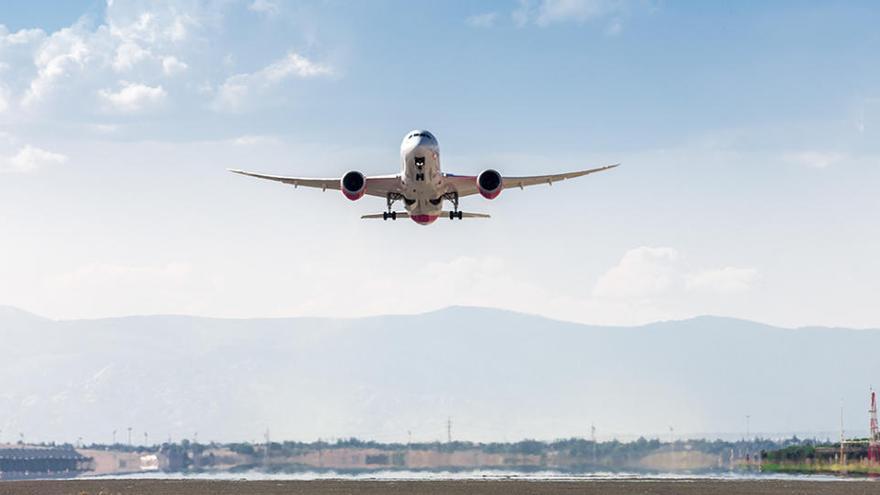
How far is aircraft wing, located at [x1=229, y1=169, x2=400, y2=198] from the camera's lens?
104 meters

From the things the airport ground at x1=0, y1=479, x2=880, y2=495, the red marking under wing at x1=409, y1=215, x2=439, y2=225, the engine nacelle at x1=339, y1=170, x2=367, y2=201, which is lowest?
the airport ground at x1=0, y1=479, x2=880, y2=495

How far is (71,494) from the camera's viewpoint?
120m

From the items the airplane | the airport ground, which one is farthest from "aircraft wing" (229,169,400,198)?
the airport ground

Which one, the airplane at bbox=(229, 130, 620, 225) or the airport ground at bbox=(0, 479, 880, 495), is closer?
the airplane at bbox=(229, 130, 620, 225)

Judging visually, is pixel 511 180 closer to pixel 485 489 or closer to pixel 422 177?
pixel 422 177

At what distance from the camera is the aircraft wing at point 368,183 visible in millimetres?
103500

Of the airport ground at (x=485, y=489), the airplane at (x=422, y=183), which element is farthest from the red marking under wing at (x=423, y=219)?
the airport ground at (x=485, y=489)

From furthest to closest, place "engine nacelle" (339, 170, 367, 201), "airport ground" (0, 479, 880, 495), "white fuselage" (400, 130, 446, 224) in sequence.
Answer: "airport ground" (0, 479, 880, 495) < "engine nacelle" (339, 170, 367, 201) < "white fuselage" (400, 130, 446, 224)

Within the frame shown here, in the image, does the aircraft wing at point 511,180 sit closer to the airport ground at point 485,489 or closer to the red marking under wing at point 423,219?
the red marking under wing at point 423,219

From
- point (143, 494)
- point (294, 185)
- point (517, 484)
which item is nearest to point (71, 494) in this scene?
point (143, 494)

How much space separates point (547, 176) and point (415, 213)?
1141 centimetres

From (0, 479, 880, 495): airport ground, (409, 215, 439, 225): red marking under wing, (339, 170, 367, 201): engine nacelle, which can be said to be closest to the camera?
(339, 170, 367, 201): engine nacelle

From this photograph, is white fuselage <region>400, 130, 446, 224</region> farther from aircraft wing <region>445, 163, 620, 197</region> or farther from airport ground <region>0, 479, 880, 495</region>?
airport ground <region>0, 479, 880, 495</region>

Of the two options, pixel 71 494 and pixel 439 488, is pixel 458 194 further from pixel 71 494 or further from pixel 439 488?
pixel 71 494
